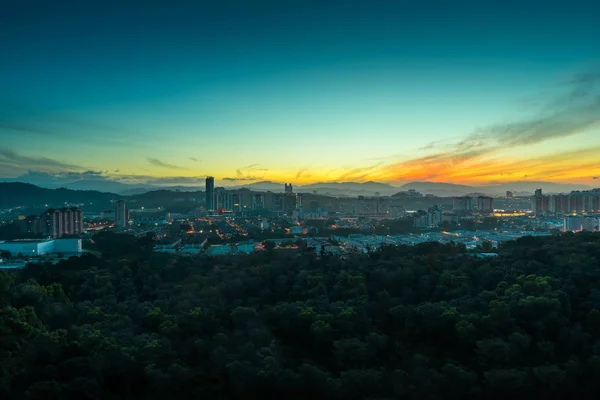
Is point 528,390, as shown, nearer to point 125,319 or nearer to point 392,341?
point 392,341

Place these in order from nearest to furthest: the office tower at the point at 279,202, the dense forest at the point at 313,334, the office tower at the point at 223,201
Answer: the dense forest at the point at 313,334 → the office tower at the point at 279,202 → the office tower at the point at 223,201

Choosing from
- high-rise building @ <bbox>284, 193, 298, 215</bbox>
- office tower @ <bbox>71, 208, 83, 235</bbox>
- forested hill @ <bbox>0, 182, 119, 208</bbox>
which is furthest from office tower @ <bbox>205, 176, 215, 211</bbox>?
office tower @ <bbox>71, 208, 83, 235</bbox>

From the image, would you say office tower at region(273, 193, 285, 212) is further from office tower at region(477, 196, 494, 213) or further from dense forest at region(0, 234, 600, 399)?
dense forest at region(0, 234, 600, 399)

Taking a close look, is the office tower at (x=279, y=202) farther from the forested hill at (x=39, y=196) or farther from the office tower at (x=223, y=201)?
the forested hill at (x=39, y=196)

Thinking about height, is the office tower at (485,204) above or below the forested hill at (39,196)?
below

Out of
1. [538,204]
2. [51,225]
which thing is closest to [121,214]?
[51,225]

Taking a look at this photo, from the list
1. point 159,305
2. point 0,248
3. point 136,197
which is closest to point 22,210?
point 136,197

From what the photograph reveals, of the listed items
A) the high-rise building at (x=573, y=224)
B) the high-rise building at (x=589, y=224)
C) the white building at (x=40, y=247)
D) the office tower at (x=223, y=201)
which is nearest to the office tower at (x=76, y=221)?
the white building at (x=40, y=247)

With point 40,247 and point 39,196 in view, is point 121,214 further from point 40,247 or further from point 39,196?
point 39,196
